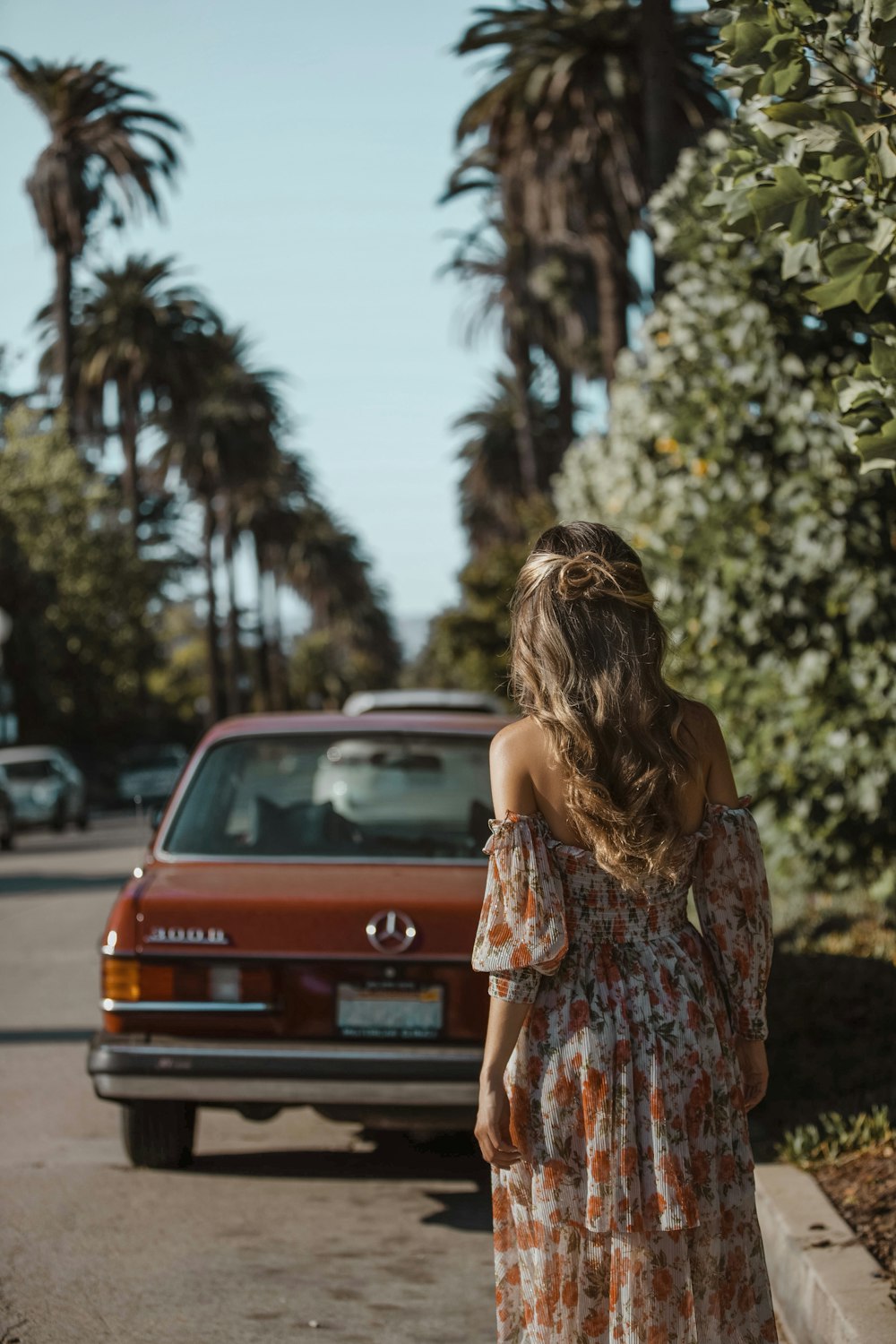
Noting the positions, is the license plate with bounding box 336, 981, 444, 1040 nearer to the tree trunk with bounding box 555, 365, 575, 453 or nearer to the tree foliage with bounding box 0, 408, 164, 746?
the tree trunk with bounding box 555, 365, 575, 453

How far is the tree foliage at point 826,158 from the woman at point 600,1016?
164cm

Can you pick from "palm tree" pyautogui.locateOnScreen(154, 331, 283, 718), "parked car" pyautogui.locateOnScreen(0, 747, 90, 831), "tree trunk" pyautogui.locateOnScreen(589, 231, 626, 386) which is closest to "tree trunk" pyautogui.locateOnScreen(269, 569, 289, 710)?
"palm tree" pyautogui.locateOnScreen(154, 331, 283, 718)

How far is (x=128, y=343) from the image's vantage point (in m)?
50.4

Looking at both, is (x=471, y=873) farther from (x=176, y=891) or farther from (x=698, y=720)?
(x=698, y=720)

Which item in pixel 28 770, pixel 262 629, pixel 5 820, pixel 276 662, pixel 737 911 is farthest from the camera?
pixel 276 662

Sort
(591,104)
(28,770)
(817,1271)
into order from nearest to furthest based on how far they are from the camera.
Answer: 1. (817,1271)
2. (591,104)
3. (28,770)

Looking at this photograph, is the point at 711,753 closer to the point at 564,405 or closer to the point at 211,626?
the point at 564,405

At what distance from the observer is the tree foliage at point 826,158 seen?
13.7 ft

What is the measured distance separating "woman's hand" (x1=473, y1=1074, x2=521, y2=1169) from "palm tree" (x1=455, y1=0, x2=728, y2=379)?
15199 mm

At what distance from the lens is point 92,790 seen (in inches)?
2046

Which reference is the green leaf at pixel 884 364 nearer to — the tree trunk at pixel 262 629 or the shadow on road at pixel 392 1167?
the shadow on road at pixel 392 1167

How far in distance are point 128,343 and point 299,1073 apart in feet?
156

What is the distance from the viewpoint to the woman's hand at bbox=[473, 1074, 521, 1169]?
9.48 ft

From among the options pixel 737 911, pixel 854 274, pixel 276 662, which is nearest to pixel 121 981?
pixel 737 911
